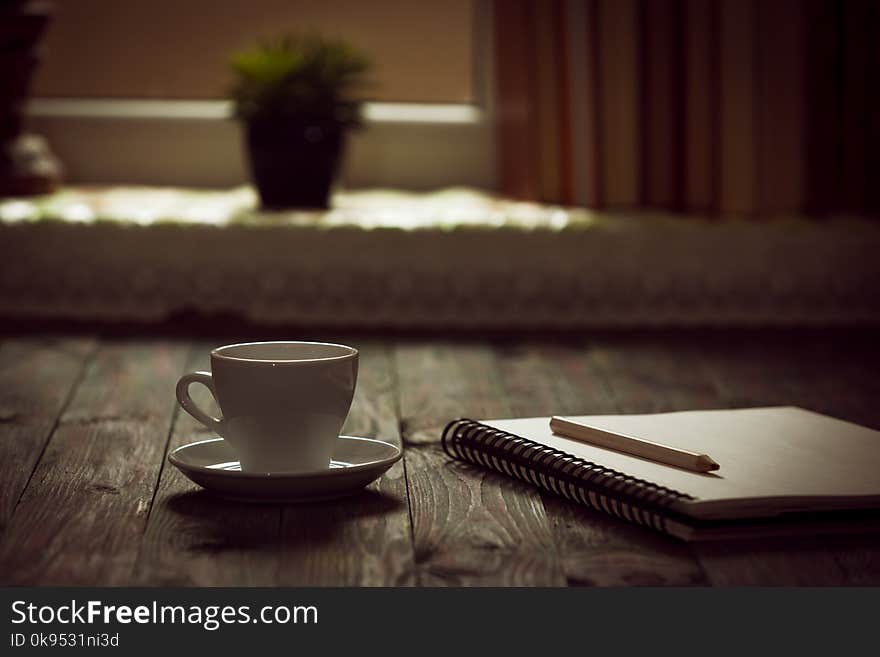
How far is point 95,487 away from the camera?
1.06 m

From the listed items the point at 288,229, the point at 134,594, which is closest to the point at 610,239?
the point at 288,229

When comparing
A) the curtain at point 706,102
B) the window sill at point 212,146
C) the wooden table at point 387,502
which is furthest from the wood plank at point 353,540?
the window sill at point 212,146

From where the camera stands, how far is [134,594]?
0.79 m

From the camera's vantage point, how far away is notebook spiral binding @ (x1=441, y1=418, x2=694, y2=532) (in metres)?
0.92

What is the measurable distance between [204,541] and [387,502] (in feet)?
0.54

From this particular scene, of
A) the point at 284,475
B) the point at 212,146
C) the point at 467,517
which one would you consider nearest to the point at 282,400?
the point at 284,475

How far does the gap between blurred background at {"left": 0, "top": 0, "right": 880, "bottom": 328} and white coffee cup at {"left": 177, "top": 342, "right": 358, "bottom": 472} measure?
3.66ft

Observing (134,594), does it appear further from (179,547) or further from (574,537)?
(574,537)

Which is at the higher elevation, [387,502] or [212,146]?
[212,146]

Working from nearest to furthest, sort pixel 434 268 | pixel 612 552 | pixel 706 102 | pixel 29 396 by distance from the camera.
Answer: pixel 612 552
pixel 29 396
pixel 434 268
pixel 706 102

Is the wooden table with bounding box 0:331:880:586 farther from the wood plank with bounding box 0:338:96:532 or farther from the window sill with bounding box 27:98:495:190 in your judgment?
the window sill with bounding box 27:98:495:190

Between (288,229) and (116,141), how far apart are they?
625 mm

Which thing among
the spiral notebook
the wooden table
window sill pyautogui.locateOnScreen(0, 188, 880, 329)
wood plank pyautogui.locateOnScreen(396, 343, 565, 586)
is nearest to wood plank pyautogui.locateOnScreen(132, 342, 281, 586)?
the wooden table

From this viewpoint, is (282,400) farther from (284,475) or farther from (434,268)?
(434,268)
